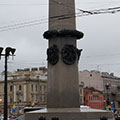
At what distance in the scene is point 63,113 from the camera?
1698 centimetres

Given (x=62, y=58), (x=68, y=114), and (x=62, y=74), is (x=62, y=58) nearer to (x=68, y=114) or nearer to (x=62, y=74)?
(x=62, y=74)

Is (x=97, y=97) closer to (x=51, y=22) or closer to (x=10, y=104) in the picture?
(x=10, y=104)

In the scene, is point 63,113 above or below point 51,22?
below

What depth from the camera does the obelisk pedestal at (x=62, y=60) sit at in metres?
18.5

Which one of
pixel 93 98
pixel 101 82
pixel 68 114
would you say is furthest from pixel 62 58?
pixel 101 82

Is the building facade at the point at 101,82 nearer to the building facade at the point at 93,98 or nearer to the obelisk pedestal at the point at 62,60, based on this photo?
the building facade at the point at 93,98

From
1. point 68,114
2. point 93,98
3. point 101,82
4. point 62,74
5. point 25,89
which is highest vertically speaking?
point 101,82

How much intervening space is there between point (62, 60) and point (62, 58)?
122 millimetres

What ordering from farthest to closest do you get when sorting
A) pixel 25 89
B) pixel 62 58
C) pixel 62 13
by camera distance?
pixel 25 89 < pixel 62 13 < pixel 62 58

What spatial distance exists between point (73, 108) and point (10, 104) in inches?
2561

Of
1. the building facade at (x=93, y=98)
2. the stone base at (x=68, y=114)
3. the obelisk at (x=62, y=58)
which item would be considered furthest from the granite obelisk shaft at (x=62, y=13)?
the building facade at (x=93, y=98)

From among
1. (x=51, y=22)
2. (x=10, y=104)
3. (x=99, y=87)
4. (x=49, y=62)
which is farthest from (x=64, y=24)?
(x=99, y=87)

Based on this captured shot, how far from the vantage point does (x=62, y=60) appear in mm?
18984

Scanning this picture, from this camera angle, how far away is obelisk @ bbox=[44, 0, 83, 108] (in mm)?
18578
